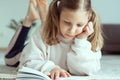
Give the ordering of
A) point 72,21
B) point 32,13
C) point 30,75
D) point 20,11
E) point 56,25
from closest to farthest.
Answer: point 30,75 < point 72,21 < point 56,25 < point 32,13 < point 20,11

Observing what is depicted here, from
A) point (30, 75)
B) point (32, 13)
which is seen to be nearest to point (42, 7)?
point (32, 13)

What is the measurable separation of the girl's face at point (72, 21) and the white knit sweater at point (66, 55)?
0.19 feet

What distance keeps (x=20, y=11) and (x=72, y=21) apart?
230 cm

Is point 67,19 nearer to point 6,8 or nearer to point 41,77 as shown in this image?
point 41,77

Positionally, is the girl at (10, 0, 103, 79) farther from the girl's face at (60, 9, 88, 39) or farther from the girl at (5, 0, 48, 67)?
the girl at (5, 0, 48, 67)

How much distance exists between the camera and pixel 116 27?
308cm

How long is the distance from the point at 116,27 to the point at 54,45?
1992mm

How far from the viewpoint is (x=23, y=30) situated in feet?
5.28

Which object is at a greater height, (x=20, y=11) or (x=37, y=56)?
(x=37, y=56)

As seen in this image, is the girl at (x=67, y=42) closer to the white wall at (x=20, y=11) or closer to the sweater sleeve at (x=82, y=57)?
the sweater sleeve at (x=82, y=57)

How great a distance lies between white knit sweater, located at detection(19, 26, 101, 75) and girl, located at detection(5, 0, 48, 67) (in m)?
0.38

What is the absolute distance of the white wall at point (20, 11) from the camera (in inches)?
129

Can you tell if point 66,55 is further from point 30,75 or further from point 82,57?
point 30,75

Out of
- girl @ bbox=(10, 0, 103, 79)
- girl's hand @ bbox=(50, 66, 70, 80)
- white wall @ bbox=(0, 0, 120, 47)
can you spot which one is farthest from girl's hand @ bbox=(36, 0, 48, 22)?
white wall @ bbox=(0, 0, 120, 47)
